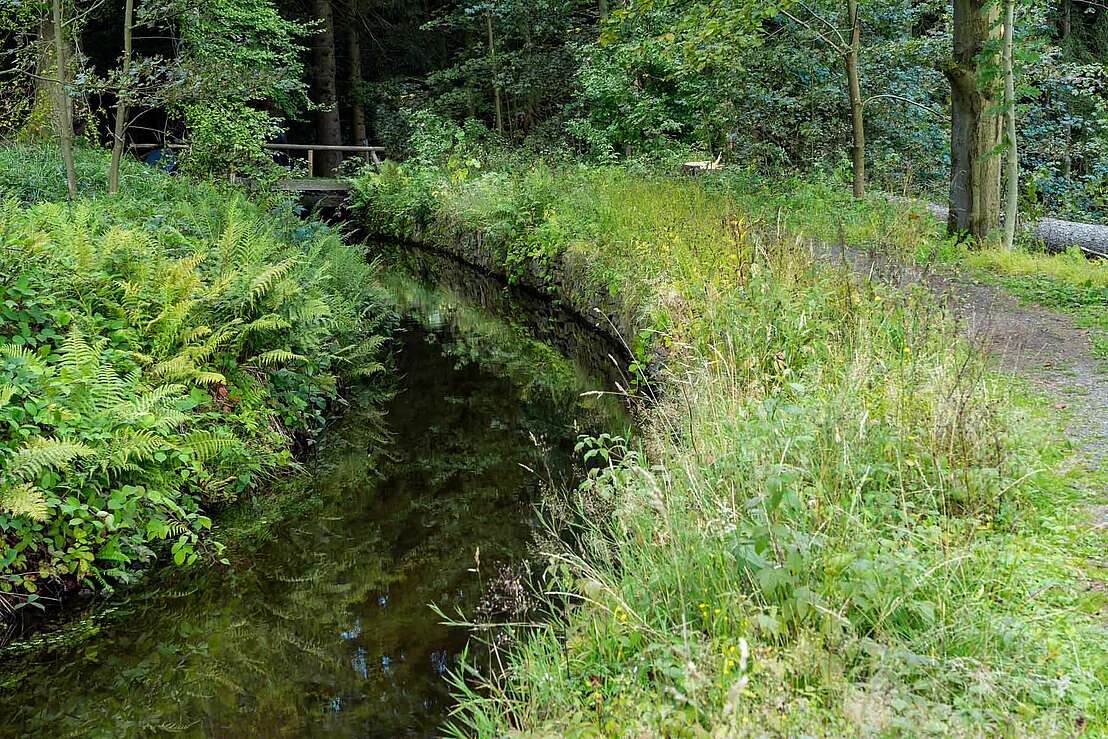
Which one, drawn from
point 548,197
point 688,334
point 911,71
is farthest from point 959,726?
point 911,71

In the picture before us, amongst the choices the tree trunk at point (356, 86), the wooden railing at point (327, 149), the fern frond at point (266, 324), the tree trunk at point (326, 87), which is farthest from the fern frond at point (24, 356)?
the tree trunk at point (356, 86)

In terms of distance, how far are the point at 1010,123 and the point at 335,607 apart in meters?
8.72

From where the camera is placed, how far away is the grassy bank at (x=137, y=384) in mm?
4871

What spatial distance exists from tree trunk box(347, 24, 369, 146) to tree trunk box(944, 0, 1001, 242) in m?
23.3

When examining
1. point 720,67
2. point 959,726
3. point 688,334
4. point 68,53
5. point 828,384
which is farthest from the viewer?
point 720,67

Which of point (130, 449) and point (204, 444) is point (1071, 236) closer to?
point (204, 444)

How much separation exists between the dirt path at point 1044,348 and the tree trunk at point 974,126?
1.97 metres

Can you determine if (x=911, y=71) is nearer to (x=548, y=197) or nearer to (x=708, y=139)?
(x=708, y=139)

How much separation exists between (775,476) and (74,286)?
5.31 m

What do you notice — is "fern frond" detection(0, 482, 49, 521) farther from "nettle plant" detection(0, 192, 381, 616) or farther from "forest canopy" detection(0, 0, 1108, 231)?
"forest canopy" detection(0, 0, 1108, 231)

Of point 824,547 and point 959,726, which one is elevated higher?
point 824,547

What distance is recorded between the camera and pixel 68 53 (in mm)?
10953

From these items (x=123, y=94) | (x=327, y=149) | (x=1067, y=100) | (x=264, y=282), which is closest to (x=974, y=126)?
(x=264, y=282)

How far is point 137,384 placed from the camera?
5727 millimetres
